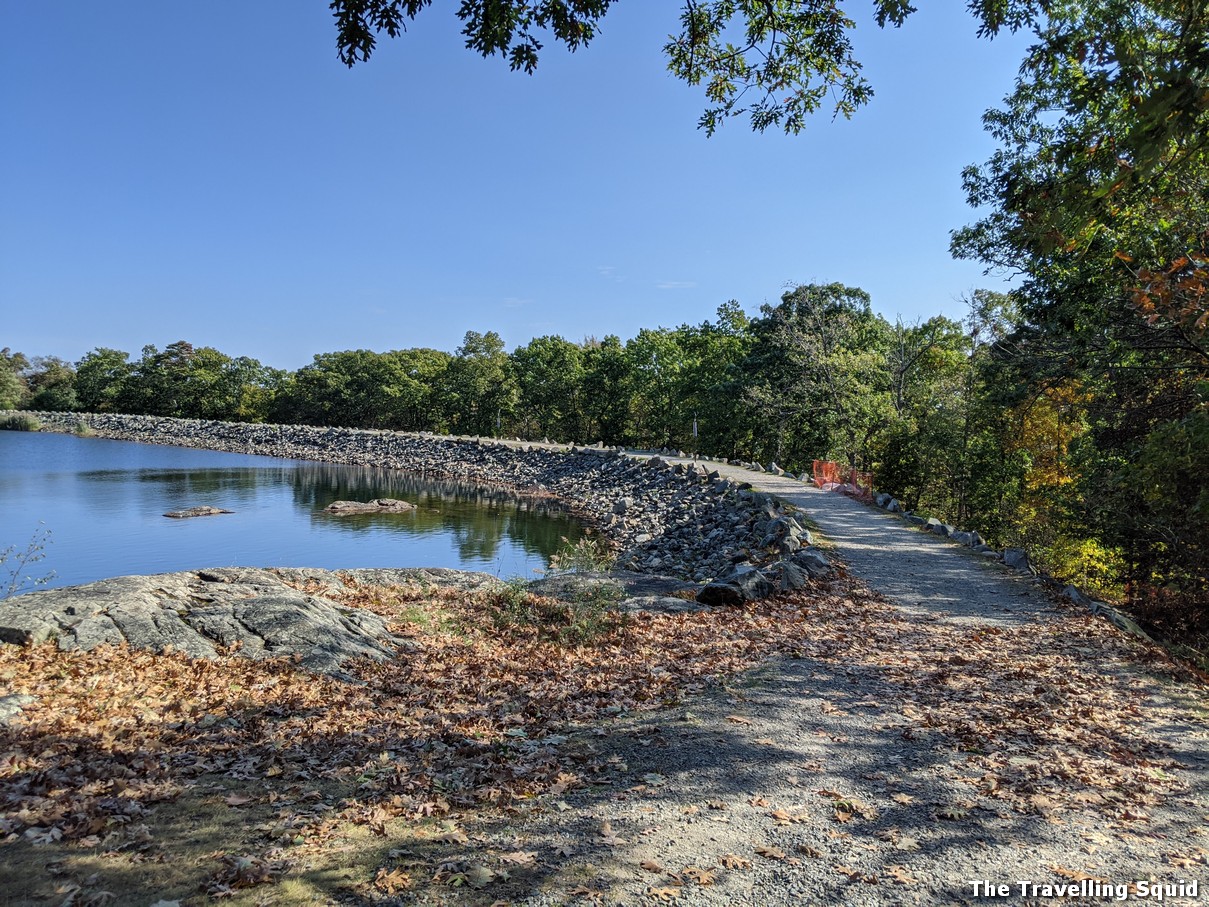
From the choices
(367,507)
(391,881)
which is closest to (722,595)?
(391,881)

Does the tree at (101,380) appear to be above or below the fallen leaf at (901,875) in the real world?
above

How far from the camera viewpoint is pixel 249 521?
23656mm

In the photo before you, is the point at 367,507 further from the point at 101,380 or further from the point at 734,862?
the point at 101,380

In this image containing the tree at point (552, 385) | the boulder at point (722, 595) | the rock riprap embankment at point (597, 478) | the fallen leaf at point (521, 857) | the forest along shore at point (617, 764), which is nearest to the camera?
the forest along shore at point (617, 764)

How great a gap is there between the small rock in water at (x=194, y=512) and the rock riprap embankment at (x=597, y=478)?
45.4 feet

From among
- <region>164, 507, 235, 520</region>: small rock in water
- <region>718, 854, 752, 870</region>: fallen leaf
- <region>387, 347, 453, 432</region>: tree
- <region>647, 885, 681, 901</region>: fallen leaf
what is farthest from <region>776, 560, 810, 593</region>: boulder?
<region>387, 347, 453, 432</region>: tree

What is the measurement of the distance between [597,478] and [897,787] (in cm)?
2833

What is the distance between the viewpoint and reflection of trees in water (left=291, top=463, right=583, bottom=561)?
22.5 meters

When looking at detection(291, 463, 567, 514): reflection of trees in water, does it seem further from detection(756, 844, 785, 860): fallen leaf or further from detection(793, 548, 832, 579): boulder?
detection(756, 844, 785, 860): fallen leaf

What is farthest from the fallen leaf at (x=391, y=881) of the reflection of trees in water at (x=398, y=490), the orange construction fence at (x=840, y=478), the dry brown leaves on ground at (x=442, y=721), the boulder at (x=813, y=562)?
the reflection of trees in water at (x=398, y=490)

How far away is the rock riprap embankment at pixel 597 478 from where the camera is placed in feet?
54.4

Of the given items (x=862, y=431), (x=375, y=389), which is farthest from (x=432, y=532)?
(x=375, y=389)

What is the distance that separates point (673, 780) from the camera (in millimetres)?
4742

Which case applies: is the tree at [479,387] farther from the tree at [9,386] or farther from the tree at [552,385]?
the tree at [9,386]
